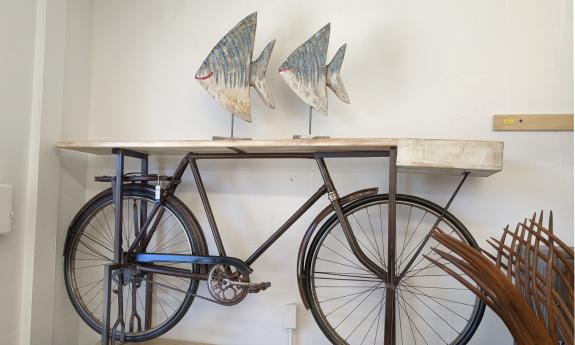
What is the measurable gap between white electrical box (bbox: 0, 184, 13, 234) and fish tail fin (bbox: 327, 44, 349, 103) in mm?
1509

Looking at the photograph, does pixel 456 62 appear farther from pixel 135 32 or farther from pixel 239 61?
pixel 135 32

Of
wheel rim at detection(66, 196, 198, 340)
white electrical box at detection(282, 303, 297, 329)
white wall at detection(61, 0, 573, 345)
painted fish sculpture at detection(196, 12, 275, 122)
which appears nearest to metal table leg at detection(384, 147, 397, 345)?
white wall at detection(61, 0, 573, 345)

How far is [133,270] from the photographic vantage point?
1844mm

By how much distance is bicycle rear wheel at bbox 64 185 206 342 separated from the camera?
1.88 meters

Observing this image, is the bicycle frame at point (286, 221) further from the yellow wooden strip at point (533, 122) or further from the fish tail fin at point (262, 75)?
the yellow wooden strip at point (533, 122)

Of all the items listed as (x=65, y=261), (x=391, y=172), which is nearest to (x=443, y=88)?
(x=391, y=172)

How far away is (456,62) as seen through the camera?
1.85 meters

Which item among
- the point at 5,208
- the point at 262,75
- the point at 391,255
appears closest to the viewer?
the point at 391,255

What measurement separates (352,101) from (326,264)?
83cm

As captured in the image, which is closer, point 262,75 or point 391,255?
point 391,255

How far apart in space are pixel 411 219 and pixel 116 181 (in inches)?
56.1

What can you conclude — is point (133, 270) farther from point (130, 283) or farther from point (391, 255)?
point (391, 255)

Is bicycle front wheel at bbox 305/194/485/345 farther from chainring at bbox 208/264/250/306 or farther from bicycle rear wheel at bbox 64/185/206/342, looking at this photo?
bicycle rear wheel at bbox 64/185/206/342

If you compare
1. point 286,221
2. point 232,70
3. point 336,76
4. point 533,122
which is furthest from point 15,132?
point 533,122
